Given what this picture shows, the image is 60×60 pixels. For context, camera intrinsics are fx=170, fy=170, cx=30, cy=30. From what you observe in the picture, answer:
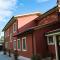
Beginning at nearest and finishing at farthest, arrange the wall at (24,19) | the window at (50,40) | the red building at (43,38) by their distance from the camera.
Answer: the red building at (43,38)
the window at (50,40)
the wall at (24,19)

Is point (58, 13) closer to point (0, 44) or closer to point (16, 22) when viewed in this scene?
point (16, 22)

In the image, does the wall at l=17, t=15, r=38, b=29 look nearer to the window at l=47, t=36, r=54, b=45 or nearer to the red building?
the red building

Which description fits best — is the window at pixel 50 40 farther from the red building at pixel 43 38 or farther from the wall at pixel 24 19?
the wall at pixel 24 19

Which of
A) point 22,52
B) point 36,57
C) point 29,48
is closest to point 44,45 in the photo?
point 29,48

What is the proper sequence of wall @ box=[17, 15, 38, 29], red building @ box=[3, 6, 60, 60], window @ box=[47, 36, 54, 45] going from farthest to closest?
wall @ box=[17, 15, 38, 29], window @ box=[47, 36, 54, 45], red building @ box=[3, 6, 60, 60]

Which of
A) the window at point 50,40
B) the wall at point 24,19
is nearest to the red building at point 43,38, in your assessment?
the window at point 50,40

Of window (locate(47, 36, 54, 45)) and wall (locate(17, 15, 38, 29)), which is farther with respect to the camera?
wall (locate(17, 15, 38, 29))

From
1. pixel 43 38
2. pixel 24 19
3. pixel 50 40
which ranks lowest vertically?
pixel 50 40

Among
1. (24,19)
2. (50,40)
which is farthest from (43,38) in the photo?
(24,19)

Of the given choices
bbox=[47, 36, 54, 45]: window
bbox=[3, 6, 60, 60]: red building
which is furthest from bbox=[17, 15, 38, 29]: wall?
bbox=[47, 36, 54, 45]: window

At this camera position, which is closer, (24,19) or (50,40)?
(50,40)

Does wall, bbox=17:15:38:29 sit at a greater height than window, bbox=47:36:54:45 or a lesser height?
greater

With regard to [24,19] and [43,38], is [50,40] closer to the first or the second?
[43,38]

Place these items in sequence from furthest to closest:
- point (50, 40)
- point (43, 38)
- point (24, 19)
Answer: point (24, 19) → point (43, 38) → point (50, 40)
